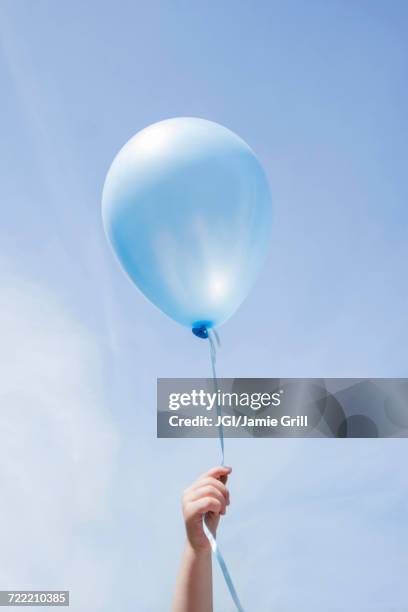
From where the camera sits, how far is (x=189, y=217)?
2.57 metres

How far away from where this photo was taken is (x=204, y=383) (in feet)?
23.0

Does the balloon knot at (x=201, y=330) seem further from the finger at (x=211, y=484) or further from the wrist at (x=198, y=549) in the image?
the wrist at (x=198, y=549)

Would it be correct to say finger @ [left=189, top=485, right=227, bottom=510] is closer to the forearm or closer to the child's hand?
the child's hand

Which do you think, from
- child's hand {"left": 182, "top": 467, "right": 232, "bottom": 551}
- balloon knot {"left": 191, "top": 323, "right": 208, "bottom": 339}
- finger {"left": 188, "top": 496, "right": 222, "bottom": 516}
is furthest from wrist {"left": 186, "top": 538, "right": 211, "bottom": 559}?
balloon knot {"left": 191, "top": 323, "right": 208, "bottom": 339}

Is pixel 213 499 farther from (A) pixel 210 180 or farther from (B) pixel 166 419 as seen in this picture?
(B) pixel 166 419

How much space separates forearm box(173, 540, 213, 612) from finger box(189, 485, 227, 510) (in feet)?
0.65

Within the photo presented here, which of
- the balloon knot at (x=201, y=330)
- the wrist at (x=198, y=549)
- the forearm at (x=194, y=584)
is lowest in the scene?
the forearm at (x=194, y=584)

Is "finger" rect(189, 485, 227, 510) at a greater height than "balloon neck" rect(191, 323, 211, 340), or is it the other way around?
"balloon neck" rect(191, 323, 211, 340)

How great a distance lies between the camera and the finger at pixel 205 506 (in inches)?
82.5

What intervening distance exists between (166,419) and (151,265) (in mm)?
4078

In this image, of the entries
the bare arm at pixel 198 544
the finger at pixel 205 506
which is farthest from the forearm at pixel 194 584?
the finger at pixel 205 506

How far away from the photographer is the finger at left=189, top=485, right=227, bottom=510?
2119 mm

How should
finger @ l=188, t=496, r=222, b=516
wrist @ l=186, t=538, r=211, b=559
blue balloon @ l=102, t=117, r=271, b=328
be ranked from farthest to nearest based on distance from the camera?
blue balloon @ l=102, t=117, r=271, b=328, wrist @ l=186, t=538, r=211, b=559, finger @ l=188, t=496, r=222, b=516

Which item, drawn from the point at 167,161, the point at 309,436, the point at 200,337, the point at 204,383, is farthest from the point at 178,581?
the point at 309,436
